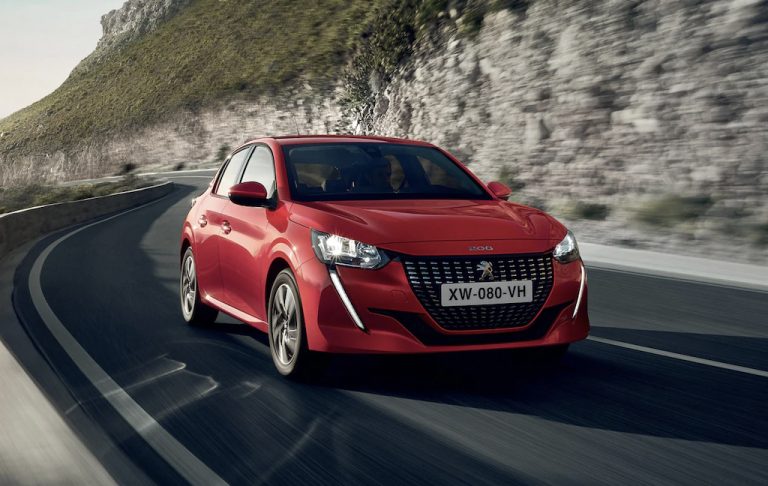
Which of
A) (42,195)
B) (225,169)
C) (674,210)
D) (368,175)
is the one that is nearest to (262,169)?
(368,175)

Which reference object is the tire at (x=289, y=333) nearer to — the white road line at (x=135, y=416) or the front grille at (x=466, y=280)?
the front grille at (x=466, y=280)

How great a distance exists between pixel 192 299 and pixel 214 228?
956 mm

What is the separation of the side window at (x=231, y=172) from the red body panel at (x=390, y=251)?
3.86ft

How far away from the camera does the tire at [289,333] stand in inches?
244

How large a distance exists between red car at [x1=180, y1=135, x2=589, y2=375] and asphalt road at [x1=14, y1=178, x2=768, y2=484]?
13.5 inches

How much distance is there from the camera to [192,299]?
8.65m

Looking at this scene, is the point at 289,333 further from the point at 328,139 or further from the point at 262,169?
the point at 328,139

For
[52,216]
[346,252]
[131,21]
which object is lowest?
[52,216]

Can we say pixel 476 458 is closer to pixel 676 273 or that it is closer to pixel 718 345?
pixel 718 345

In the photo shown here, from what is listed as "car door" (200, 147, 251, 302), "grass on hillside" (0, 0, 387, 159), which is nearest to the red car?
"car door" (200, 147, 251, 302)

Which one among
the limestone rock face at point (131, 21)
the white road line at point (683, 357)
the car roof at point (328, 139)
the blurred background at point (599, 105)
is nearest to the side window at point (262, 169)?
the car roof at point (328, 139)

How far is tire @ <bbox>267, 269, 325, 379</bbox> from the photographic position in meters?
6.20

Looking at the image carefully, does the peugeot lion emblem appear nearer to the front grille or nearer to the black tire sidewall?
the front grille

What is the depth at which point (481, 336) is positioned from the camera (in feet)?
19.3
